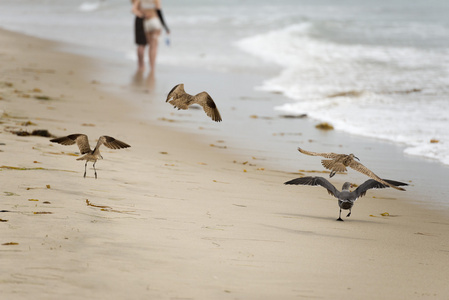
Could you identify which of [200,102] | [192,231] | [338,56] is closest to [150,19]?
[338,56]

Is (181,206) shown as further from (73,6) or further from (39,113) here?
(73,6)

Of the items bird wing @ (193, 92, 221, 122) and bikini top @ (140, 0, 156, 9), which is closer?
bird wing @ (193, 92, 221, 122)

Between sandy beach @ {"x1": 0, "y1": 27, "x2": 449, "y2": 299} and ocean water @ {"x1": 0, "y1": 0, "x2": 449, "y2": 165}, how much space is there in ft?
9.71

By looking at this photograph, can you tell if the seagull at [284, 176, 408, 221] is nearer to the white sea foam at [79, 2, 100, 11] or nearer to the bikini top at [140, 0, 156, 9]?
the bikini top at [140, 0, 156, 9]

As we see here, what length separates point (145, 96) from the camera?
12.6m

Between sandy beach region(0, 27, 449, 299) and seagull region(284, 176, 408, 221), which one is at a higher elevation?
seagull region(284, 176, 408, 221)

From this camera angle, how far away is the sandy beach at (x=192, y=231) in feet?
12.8

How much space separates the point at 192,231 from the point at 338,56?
1680 centimetres

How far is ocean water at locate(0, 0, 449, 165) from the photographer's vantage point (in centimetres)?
1132

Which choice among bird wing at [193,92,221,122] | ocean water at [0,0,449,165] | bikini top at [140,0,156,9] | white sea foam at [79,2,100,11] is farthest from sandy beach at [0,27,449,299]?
white sea foam at [79,2,100,11]

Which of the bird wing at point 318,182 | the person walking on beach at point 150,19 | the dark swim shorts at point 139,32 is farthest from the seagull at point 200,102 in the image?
the dark swim shorts at point 139,32

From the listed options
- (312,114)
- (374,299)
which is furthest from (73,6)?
(374,299)

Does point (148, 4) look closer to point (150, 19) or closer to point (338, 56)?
point (150, 19)

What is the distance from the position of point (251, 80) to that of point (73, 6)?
4132 centimetres
